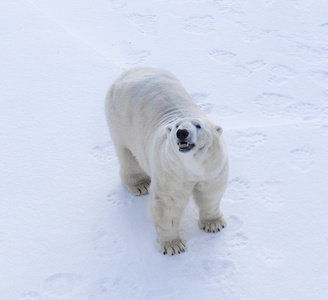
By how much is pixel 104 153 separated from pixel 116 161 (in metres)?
0.13

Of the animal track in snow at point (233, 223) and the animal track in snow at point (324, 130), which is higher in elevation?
the animal track in snow at point (324, 130)

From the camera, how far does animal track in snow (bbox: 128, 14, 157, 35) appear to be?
5.34 meters

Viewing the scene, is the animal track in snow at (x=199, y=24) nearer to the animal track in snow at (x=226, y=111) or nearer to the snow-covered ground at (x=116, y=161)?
the snow-covered ground at (x=116, y=161)

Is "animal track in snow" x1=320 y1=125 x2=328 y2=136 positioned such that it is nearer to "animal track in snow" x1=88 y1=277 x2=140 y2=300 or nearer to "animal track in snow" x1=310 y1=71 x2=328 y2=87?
"animal track in snow" x1=310 y1=71 x2=328 y2=87

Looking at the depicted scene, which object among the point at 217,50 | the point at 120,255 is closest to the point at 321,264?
the point at 120,255

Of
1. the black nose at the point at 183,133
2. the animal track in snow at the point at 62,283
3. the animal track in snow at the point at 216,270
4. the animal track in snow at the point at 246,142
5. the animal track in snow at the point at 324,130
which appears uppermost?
the black nose at the point at 183,133

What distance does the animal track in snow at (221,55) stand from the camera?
487 centimetres

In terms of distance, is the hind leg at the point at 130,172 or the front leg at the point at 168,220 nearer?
the front leg at the point at 168,220

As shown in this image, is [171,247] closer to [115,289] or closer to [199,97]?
[115,289]

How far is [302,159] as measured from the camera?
3.68 metres

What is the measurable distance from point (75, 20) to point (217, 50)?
163 cm

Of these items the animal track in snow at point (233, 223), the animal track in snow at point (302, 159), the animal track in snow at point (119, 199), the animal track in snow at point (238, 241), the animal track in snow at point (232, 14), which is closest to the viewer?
the animal track in snow at point (238, 241)

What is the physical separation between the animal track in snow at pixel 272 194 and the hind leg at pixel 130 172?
31.1 inches

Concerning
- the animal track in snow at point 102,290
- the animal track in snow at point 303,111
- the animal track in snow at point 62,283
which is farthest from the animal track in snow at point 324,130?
the animal track in snow at point 62,283
